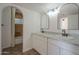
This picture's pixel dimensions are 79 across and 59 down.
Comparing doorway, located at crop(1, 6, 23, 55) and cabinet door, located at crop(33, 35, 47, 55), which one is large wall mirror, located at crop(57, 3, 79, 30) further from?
doorway, located at crop(1, 6, 23, 55)

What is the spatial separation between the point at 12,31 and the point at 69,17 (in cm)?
99

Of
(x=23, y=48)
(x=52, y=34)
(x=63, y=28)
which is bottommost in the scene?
(x=23, y=48)

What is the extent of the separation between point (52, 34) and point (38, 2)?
1.95 ft

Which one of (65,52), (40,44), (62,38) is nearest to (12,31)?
(40,44)

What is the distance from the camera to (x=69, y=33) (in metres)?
1.61

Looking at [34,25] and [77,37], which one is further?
[34,25]

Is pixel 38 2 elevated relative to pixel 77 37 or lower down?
elevated

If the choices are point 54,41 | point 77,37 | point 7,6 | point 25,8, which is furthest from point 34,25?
point 77,37

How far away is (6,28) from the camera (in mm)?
1663

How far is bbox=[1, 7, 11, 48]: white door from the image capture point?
1.64m

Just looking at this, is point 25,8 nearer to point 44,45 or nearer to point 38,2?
point 38,2

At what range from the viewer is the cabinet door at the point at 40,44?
168 centimetres

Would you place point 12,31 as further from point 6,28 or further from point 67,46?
point 67,46

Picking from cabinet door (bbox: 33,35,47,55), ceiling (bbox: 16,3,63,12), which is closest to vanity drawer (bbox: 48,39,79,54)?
cabinet door (bbox: 33,35,47,55)
